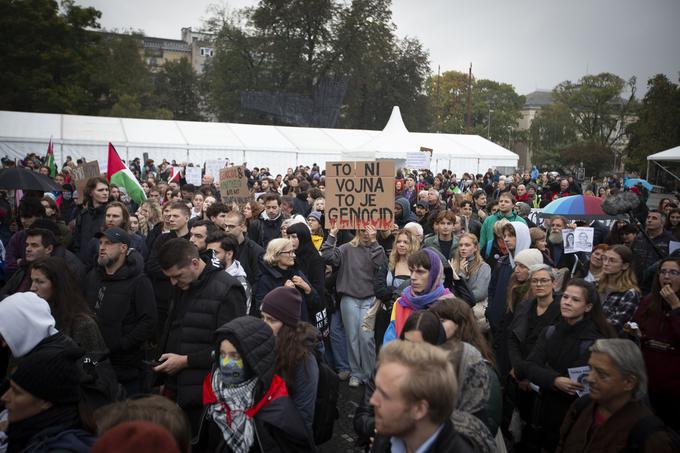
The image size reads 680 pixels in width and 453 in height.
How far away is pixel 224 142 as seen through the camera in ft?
88.7

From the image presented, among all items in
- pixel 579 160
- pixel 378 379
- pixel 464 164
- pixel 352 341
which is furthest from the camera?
pixel 579 160

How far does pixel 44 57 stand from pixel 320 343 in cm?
4249

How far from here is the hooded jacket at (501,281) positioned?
5750 millimetres

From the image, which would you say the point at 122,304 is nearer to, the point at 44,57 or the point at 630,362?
the point at 630,362

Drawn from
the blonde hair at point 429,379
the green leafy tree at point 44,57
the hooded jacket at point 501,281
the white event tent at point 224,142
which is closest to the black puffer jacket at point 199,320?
the blonde hair at point 429,379

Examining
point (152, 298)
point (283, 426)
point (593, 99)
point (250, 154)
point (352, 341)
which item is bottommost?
point (352, 341)

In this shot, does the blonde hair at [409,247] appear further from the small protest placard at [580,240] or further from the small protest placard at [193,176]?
the small protest placard at [193,176]

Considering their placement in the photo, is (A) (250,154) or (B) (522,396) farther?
(A) (250,154)

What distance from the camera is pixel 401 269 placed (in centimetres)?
566

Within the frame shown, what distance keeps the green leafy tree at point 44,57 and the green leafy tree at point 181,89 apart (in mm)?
27735

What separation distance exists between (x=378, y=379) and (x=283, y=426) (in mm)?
834

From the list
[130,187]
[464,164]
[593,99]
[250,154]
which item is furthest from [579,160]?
[130,187]

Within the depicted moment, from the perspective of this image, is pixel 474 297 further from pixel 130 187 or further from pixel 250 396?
pixel 130 187

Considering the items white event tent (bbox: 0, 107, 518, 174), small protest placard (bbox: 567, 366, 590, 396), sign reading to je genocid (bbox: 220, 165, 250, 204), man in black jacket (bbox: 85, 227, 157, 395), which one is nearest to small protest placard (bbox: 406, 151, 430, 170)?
white event tent (bbox: 0, 107, 518, 174)
